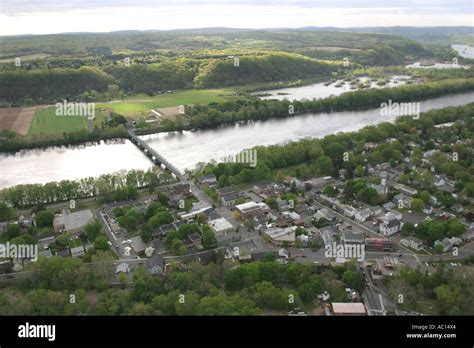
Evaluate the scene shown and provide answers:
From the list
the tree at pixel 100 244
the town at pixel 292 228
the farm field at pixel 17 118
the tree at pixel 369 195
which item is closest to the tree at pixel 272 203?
the town at pixel 292 228

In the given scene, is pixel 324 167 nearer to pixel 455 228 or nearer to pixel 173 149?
pixel 455 228

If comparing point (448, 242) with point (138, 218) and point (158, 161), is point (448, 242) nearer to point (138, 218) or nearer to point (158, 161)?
point (138, 218)

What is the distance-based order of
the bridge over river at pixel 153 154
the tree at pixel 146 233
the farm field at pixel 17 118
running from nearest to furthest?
the tree at pixel 146 233 → the bridge over river at pixel 153 154 → the farm field at pixel 17 118

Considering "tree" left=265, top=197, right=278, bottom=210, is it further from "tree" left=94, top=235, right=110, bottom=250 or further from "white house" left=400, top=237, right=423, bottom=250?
"tree" left=94, top=235, right=110, bottom=250

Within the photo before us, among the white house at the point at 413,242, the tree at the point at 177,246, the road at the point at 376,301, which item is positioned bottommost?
the road at the point at 376,301

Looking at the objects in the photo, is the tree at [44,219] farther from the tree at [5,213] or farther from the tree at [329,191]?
the tree at [329,191]

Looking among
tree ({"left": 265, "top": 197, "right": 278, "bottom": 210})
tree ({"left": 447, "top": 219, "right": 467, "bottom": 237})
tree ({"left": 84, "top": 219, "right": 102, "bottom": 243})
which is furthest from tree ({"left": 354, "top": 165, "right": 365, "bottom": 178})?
tree ({"left": 84, "top": 219, "right": 102, "bottom": 243})

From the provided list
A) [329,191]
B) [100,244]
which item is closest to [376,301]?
[329,191]
